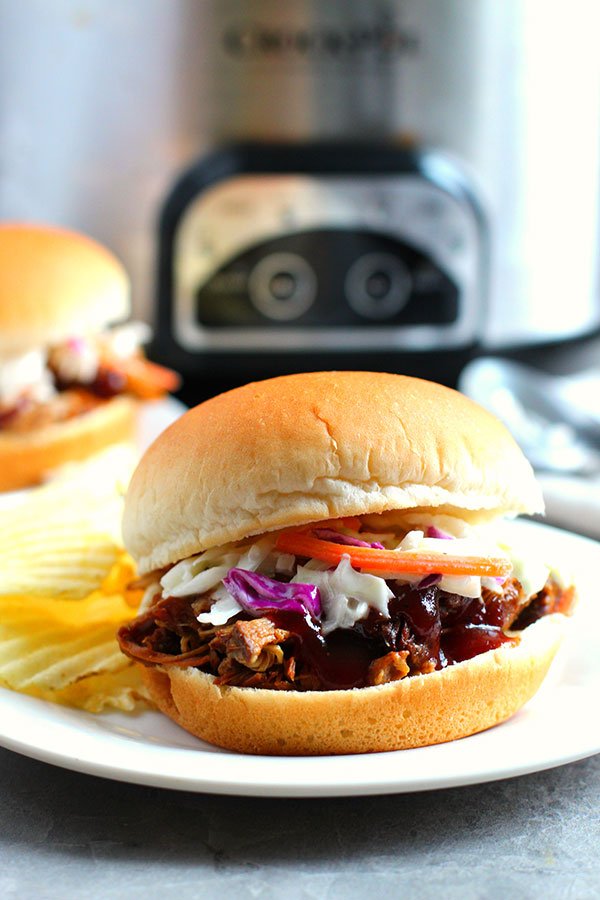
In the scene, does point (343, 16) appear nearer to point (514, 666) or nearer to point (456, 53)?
point (456, 53)

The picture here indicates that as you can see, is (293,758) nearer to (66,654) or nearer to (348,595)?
(348,595)

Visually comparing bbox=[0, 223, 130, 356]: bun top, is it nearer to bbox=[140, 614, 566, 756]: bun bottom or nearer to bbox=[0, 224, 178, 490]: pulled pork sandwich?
bbox=[0, 224, 178, 490]: pulled pork sandwich

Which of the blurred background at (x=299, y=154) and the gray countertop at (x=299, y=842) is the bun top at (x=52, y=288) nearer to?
the blurred background at (x=299, y=154)

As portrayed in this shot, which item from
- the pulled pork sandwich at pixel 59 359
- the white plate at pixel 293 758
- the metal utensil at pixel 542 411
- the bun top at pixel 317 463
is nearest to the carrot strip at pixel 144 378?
the pulled pork sandwich at pixel 59 359

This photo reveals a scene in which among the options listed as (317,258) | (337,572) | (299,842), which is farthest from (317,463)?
(317,258)

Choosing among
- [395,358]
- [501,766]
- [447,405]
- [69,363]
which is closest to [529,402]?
[395,358]

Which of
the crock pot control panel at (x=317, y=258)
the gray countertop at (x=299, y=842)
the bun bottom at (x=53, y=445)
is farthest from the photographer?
the crock pot control panel at (x=317, y=258)

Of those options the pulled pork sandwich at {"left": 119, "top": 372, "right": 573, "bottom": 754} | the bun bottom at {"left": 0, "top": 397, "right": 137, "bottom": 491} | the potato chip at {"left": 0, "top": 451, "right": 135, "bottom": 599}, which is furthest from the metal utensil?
the pulled pork sandwich at {"left": 119, "top": 372, "right": 573, "bottom": 754}
